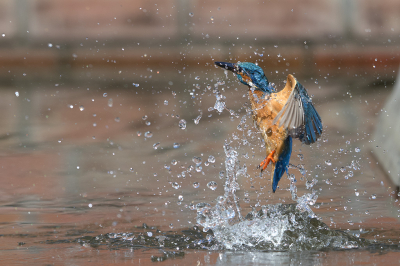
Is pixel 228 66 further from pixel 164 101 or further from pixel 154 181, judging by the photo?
pixel 164 101

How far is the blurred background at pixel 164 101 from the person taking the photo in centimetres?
294

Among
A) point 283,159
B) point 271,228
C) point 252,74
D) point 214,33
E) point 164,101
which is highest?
point 214,33

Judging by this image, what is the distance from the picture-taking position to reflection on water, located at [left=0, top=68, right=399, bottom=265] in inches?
91.9

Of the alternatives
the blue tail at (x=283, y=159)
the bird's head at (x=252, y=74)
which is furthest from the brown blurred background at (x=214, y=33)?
the bird's head at (x=252, y=74)

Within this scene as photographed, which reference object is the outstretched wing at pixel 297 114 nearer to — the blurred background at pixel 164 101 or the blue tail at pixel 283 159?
the blue tail at pixel 283 159

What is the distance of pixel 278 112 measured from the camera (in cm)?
220

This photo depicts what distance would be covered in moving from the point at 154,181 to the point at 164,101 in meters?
1.85

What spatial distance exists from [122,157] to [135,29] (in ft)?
15.6

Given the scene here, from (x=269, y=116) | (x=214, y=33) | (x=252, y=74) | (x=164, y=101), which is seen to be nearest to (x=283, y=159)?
(x=269, y=116)

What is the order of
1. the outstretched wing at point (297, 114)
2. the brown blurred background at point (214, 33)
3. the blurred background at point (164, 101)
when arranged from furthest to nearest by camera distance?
1. the brown blurred background at point (214, 33)
2. the blurred background at point (164, 101)
3. the outstretched wing at point (297, 114)

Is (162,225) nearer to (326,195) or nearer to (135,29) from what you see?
(326,195)

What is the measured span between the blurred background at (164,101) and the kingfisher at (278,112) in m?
0.44

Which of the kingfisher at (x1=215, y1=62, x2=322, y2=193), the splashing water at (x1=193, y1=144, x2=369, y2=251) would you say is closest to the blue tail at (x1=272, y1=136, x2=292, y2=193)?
the kingfisher at (x1=215, y1=62, x2=322, y2=193)

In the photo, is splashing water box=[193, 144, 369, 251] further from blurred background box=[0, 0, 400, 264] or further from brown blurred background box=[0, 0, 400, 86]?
brown blurred background box=[0, 0, 400, 86]
